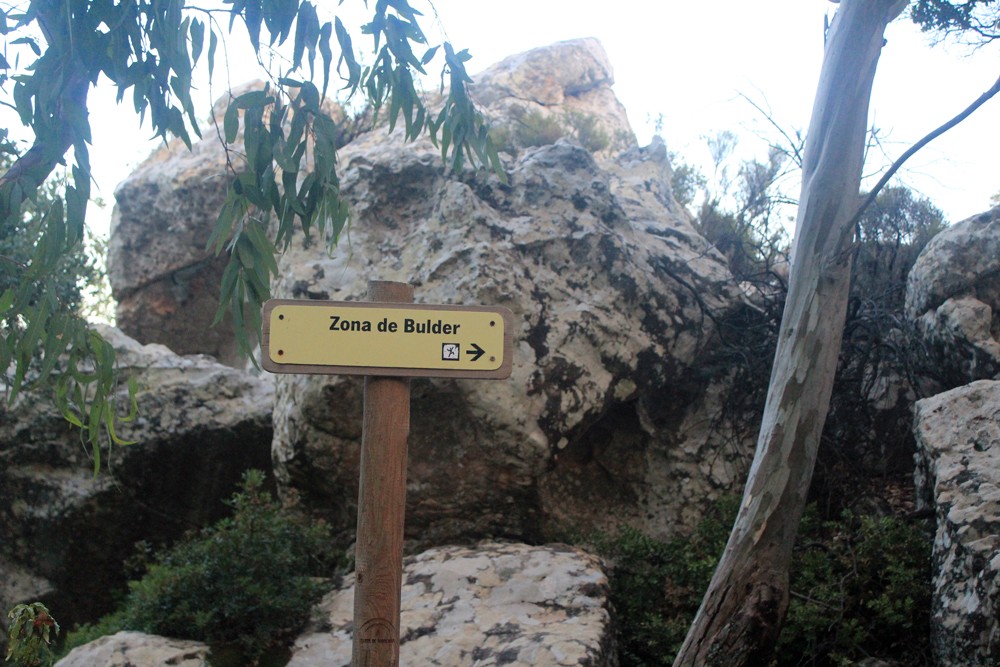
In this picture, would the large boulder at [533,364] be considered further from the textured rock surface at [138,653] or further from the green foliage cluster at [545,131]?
the textured rock surface at [138,653]

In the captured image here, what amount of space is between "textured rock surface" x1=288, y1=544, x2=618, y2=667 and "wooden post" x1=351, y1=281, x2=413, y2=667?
4.57ft

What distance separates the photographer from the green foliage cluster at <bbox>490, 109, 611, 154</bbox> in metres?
7.26

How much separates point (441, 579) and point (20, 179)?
281 centimetres

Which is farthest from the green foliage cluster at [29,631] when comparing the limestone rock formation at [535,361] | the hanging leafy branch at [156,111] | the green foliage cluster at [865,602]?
the green foliage cluster at [865,602]

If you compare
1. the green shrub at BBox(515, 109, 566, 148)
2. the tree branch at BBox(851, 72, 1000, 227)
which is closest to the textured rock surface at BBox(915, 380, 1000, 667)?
the tree branch at BBox(851, 72, 1000, 227)

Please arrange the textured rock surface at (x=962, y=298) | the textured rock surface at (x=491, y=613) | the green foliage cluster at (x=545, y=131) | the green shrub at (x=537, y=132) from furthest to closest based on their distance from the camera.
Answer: the green shrub at (x=537, y=132), the green foliage cluster at (x=545, y=131), the textured rock surface at (x=962, y=298), the textured rock surface at (x=491, y=613)

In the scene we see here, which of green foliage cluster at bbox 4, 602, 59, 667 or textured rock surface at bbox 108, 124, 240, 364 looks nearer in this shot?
green foliage cluster at bbox 4, 602, 59, 667

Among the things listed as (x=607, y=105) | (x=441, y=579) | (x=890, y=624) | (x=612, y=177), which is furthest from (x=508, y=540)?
(x=607, y=105)

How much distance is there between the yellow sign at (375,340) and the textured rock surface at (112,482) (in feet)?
11.1

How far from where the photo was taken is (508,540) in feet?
18.2

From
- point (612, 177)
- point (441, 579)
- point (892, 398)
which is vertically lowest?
point (441, 579)

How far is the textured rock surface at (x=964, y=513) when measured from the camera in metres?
3.87

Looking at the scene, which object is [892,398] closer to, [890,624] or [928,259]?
[928,259]

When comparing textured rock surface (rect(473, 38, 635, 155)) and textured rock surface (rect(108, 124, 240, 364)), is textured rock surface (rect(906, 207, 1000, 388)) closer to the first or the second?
textured rock surface (rect(473, 38, 635, 155))
